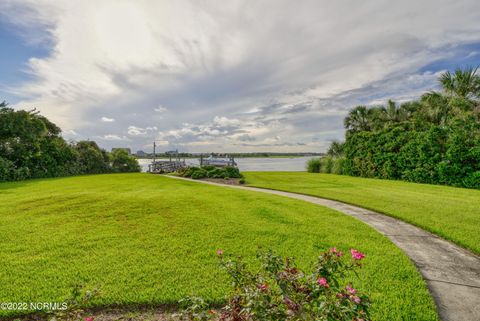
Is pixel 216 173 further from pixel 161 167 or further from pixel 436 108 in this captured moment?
pixel 436 108

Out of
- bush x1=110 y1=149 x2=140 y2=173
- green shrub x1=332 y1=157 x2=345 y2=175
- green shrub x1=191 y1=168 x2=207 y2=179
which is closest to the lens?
green shrub x1=191 y1=168 x2=207 y2=179

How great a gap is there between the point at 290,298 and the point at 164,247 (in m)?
3.36

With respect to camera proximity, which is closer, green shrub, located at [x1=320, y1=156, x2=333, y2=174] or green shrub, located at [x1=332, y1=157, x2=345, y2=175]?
green shrub, located at [x1=332, y1=157, x2=345, y2=175]

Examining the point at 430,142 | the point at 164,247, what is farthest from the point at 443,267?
the point at 430,142

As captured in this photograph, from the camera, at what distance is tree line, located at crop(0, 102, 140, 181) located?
18.1 metres

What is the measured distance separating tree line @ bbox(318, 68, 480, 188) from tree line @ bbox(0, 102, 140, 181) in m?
25.5

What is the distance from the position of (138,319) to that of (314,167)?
85.4 ft

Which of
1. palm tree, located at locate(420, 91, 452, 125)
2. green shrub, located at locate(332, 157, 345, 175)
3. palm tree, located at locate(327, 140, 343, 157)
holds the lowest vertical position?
green shrub, located at locate(332, 157, 345, 175)

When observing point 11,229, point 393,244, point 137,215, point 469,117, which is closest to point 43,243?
point 11,229

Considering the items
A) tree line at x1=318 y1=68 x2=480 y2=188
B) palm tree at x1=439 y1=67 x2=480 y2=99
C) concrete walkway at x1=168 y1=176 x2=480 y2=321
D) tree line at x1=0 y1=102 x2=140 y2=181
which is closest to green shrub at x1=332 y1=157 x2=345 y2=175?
tree line at x1=318 y1=68 x2=480 y2=188

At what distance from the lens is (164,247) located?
4.62 metres

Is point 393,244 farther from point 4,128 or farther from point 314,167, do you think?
point 4,128

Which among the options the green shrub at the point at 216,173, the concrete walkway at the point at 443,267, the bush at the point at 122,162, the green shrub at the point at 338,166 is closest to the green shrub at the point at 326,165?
the green shrub at the point at 338,166

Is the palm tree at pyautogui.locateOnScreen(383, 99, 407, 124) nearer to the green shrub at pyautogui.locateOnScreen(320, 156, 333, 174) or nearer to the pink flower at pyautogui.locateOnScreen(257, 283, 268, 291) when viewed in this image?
the green shrub at pyautogui.locateOnScreen(320, 156, 333, 174)
